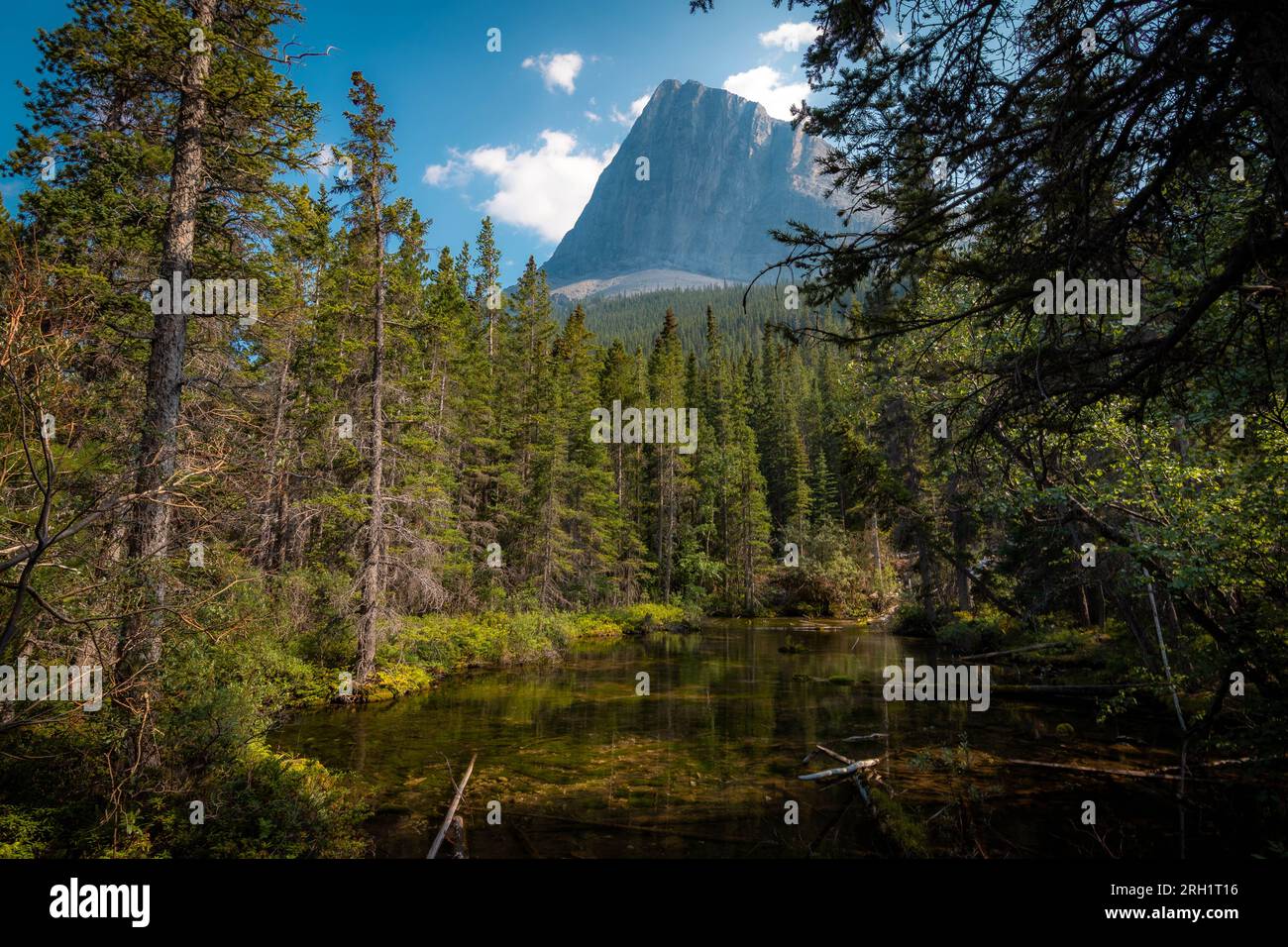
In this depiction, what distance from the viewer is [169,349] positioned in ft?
24.2

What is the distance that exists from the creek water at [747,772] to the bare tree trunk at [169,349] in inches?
200

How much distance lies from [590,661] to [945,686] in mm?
14634

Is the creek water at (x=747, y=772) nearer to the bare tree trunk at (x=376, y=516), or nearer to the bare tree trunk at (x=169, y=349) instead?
the bare tree trunk at (x=376, y=516)

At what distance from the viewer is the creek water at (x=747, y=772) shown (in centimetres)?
624

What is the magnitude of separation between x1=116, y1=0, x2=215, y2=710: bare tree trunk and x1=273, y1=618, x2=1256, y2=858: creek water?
5085 mm

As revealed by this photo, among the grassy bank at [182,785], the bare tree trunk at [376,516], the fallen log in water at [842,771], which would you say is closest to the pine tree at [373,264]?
the bare tree trunk at [376,516]

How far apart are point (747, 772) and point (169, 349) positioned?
41.0 feet

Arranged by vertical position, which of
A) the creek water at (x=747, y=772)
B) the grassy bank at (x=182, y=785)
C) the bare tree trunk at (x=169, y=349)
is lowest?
the creek water at (x=747, y=772)

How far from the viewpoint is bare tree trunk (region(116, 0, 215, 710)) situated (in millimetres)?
6254

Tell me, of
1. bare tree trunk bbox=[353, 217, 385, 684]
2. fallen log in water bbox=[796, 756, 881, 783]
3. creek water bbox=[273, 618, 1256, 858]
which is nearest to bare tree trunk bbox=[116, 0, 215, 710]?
creek water bbox=[273, 618, 1256, 858]
